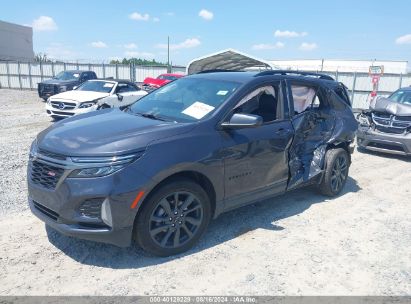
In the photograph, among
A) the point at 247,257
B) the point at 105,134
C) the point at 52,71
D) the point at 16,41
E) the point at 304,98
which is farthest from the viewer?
the point at 16,41

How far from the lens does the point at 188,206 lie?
3.59 meters

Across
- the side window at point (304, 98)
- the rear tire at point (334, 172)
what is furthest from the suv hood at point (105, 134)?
the rear tire at point (334, 172)

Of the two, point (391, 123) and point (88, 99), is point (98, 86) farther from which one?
point (391, 123)

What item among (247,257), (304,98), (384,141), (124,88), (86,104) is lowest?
(247,257)

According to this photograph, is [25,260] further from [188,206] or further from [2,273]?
[188,206]

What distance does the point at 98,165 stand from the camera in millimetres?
3066

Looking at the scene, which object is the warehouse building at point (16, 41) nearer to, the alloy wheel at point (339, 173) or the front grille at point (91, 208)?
the alloy wheel at point (339, 173)

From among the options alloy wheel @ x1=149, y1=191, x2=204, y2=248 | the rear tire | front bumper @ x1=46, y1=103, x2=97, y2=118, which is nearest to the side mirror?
alloy wheel @ x1=149, y1=191, x2=204, y2=248

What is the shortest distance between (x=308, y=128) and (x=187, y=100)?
179 centimetres

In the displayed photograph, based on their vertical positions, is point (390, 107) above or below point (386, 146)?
above

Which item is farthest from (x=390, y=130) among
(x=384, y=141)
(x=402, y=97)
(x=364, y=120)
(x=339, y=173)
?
(x=339, y=173)

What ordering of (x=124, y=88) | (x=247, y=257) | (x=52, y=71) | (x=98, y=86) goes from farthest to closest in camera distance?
1. (x=52, y=71)
2. (x=124, y=88)
3. (x=98, y=86)
4. (x=247, y=257)

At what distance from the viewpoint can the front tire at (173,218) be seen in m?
3.30

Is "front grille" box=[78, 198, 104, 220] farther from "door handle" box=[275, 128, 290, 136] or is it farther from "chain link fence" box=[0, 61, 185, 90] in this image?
"chain link fence" box=[0, 61, 185, 90]
